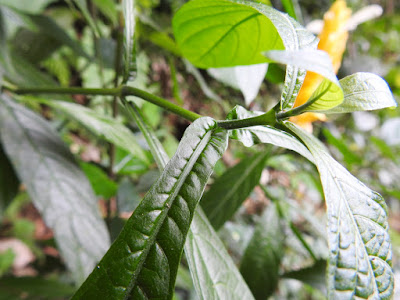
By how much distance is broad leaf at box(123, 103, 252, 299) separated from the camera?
234mm

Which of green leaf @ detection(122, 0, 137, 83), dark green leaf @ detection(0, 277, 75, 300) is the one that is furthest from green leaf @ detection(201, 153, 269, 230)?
dark green leaf @ detection(0, 277, 75, 300)

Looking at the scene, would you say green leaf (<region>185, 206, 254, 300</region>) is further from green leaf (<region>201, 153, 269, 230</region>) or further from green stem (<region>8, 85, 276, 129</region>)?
green leaf (<region>201, 153, 269, 230</region>)

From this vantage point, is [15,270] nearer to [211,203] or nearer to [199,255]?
[211,203]

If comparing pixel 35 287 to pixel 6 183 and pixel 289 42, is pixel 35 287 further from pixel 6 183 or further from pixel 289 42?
pixel 289 42

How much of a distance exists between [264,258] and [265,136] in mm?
370

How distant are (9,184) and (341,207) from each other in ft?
1.49

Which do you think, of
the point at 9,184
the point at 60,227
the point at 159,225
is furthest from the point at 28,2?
the point at 159,225

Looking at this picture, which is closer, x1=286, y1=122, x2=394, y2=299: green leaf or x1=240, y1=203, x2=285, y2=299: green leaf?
x1=286, y1=122, x2=394, y2=299: green leaf

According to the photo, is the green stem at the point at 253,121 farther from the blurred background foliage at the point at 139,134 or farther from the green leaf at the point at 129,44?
the blurred background foliage at the point at 139,134

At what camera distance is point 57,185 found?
384mm

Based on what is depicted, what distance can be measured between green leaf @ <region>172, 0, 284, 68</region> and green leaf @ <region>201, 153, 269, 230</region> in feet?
0.64

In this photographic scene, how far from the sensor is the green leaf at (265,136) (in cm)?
25

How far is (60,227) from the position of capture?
345mm

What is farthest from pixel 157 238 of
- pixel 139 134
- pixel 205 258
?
pixel 139 134
